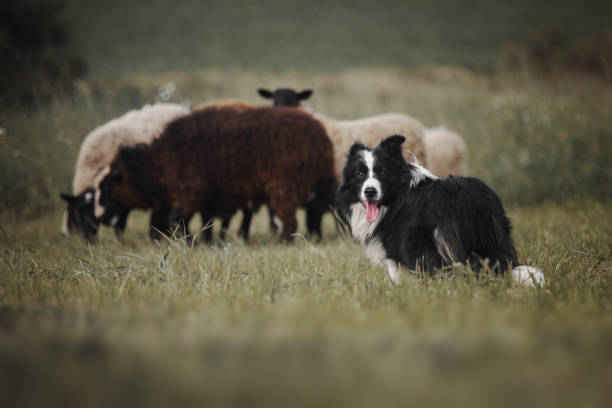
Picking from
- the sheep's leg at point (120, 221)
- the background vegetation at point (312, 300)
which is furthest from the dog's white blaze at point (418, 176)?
the sheep's leg at point (120, 221)

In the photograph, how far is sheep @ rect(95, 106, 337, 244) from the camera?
503cm

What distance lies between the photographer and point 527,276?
2.58m

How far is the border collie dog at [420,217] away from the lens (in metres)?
2.79

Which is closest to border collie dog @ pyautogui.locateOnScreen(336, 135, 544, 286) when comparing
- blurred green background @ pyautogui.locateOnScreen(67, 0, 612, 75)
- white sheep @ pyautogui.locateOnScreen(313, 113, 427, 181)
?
white sheep @ pyautogui.locateOnScreen(313, 113, 427, 181)

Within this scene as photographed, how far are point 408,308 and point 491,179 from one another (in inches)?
273

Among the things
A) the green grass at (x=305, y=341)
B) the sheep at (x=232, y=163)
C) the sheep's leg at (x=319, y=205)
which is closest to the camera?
the green grass at (x=305, y=341)

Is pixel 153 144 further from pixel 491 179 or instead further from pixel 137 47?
pixel 137 47

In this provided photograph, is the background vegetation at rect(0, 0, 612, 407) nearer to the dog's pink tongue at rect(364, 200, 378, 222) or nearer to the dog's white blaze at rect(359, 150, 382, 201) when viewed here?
the dog's pink tongue at rect(364, 200, 378, 222)

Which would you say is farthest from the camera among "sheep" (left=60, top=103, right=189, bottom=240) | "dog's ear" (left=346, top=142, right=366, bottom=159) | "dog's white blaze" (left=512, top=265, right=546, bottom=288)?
"sheep" (left=60, top=103, right=189, bottom=240)

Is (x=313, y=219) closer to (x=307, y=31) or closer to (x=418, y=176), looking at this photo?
(x=418, y=176)

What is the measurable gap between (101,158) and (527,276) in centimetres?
584

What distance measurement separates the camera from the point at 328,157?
5.27 m

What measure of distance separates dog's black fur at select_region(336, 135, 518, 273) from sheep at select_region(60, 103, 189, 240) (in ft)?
Answer: 12.1

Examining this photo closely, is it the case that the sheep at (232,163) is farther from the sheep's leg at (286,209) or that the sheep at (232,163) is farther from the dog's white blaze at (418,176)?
the dog's white blaze at (418,176)
